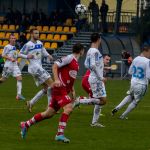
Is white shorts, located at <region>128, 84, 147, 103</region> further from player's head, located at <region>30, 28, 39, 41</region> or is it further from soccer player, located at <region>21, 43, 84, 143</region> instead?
soccer player, located at <region>21, 43, 84, 143</region>

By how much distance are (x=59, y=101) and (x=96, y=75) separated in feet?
11.0

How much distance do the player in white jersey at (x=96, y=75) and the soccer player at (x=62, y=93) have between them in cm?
253

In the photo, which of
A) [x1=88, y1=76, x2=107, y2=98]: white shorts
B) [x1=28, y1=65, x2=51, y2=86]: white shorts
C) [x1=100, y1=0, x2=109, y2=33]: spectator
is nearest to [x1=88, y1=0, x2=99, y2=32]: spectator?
[x1=100, y1=0, x2=109, y2=33]: spectator

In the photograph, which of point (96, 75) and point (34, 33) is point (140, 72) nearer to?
point (96, 75)

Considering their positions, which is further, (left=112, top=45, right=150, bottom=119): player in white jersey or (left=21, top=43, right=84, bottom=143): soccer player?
(left=112, top=45, right=150, bottom=119): player in white jersey

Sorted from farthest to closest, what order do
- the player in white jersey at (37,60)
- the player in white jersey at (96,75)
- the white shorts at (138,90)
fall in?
the player in white jersey at (37,60)
the white shorts at (138,90)
the player in white jersey at (96,75)

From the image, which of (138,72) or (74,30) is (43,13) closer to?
(74,30)

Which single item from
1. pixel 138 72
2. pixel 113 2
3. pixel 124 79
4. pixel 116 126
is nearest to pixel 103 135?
pixel 116 126

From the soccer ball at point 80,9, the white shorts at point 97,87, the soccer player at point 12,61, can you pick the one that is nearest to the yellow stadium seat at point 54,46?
the soccer ball at point 80,9

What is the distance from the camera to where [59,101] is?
51.9ft

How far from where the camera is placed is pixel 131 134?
1748 cm

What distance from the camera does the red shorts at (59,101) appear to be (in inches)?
622

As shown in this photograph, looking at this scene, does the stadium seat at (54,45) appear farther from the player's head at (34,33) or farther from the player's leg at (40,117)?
the player's leg at (40,117)

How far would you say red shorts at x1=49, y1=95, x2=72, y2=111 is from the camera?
1580 cm
